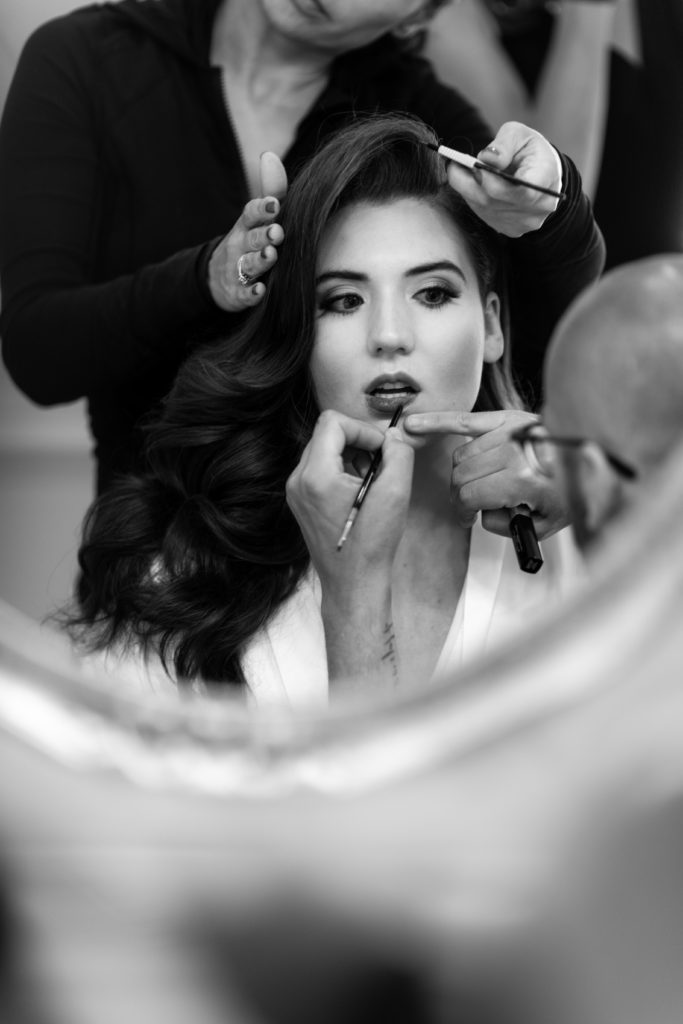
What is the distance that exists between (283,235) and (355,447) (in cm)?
10

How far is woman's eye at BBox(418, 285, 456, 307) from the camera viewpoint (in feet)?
1.81

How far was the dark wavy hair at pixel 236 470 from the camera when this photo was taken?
56 centimetres

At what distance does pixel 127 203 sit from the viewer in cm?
57

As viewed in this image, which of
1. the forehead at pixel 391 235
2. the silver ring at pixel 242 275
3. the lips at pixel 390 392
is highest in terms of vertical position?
the forehead at pixel 391 235

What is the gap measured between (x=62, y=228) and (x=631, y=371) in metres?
0.27

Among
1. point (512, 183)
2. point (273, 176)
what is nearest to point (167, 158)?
point (273, 176)

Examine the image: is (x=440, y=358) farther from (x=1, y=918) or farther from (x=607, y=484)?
(x=1, y=918)

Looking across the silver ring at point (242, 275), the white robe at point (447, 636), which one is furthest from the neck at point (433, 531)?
the silver ring at point (242, 275)

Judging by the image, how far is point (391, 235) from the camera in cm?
55

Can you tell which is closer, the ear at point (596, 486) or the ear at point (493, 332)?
the ear at point (596, 486)

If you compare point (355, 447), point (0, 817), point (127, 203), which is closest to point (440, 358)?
point (355, 447)

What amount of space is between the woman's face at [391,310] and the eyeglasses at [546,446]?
43 mm

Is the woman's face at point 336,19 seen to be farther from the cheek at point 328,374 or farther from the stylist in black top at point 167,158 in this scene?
the cheek at point 328,374

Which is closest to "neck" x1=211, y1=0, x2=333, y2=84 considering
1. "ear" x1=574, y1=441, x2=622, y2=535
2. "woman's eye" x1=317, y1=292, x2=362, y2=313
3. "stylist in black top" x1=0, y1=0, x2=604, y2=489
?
"stylist in black top" x1=0, y1=0, x2=604, y2=489
